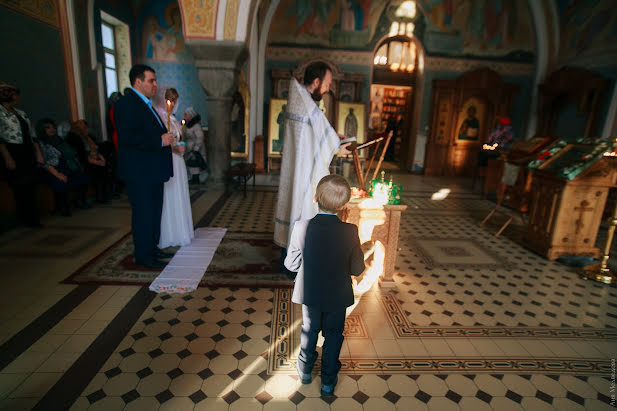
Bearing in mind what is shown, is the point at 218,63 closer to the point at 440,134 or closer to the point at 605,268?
the point at 605,268

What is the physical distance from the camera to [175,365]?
2756mm

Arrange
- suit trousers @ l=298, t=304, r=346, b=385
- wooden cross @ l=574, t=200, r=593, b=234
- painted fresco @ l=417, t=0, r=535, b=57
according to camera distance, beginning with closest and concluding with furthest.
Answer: suit trousers @ l=298, t=304, r=346, b=385 < wooden cross @ l=574, t=200, r=593, b=234 < painted fresco @ l=417, t=0, r=535, b=57

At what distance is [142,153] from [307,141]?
1.83 m

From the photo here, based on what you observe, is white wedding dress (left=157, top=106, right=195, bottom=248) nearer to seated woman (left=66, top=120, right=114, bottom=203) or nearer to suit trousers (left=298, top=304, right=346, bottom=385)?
suit trousers (left=298, top=304, right=346, bottom=385)

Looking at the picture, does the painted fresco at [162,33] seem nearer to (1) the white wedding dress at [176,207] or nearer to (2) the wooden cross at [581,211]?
(1) the white wedding dress at [176,207]

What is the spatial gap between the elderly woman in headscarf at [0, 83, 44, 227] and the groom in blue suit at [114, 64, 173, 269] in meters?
2.68

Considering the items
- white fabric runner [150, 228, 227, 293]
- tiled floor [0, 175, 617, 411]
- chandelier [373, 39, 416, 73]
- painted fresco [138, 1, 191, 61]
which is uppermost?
chandelier [373, 39, 416, 73]

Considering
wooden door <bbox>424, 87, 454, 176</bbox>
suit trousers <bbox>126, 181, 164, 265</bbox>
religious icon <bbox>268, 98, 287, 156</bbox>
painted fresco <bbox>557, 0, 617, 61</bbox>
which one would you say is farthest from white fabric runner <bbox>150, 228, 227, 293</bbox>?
painted fresco <bbox>557, 0, 617, 61</bbox>

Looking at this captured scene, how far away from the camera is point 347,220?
391 cm

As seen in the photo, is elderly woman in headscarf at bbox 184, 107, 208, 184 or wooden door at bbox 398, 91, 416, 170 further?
wooden door at bbox 398, 91, 416, 170

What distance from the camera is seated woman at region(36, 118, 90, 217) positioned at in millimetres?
5957

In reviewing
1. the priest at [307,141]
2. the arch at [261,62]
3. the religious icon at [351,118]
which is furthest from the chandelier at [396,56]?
the priest at [307,141]

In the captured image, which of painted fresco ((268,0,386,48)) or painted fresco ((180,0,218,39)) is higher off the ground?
painted fresco ((268,0,386,48))

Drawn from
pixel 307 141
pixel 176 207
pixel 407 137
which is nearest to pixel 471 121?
pixel 407 137
